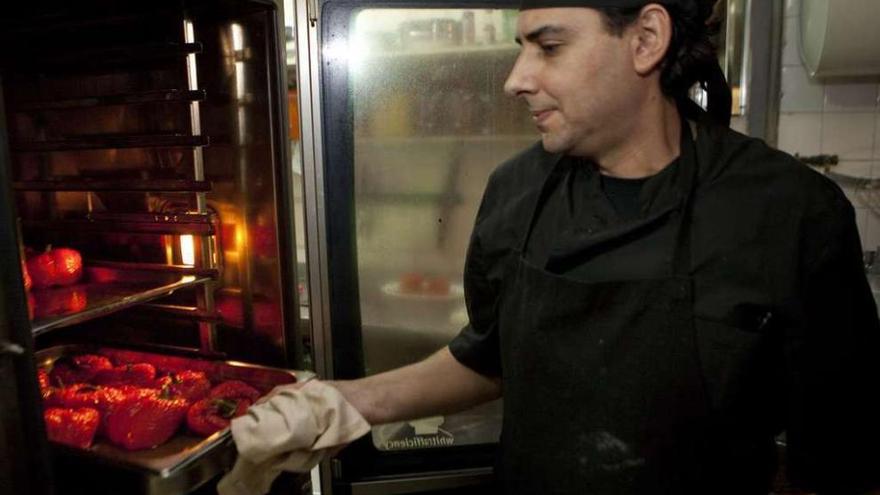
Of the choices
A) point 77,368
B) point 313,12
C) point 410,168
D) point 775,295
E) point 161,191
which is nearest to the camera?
point 775,295

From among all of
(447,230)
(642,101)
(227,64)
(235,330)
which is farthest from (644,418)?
(227,64)

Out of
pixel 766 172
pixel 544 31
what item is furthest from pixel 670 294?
pixel 544 31

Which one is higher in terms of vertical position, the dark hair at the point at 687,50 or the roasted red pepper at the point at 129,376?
the dark hair at the point at 687,50

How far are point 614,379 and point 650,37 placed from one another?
1.98 feet

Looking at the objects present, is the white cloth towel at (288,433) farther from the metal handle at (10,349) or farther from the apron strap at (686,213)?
the apron strap at (686,213)

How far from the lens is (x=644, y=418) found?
3.64 feet

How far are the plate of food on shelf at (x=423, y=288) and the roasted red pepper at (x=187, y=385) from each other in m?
0.52

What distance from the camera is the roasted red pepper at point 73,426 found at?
4.27ft

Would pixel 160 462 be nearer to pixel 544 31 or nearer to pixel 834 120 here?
pixel 544 31

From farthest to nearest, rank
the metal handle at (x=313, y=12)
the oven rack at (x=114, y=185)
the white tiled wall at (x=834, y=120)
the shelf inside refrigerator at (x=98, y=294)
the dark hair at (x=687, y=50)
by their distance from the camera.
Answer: the white tiled wall at (x=834, y=120)
the metal handle at (x=313, y=12)
the oven rack at (x=114, y=185)
the shelf inside refrigerator at (x=98, y=294)
the dark hair at (x=687, y=50)

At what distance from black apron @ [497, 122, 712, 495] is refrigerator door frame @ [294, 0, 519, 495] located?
58cm

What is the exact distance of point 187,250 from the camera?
5.28 feet

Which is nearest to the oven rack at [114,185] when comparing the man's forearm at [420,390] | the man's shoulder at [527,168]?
the man's forearm at [420,390]

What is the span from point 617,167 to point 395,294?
781 mm
